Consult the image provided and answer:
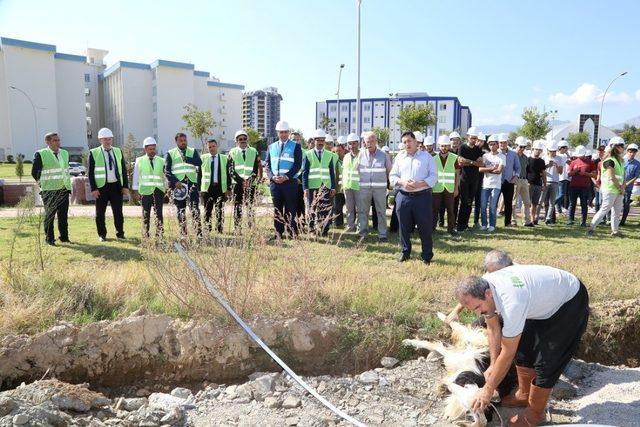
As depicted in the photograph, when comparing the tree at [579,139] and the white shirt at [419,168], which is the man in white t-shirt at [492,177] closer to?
the white shirt at [419,168]

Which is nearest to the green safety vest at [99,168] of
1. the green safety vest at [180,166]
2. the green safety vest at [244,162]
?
the green safety vest at [180,166]

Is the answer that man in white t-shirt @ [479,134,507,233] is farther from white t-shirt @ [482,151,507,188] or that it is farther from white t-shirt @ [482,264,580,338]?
white t-shirt @ [482,264,580,338]

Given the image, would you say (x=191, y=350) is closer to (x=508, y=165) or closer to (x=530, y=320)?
(x=530, y=320)

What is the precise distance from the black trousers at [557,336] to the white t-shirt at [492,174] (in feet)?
19.4

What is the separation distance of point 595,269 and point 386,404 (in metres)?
3.76

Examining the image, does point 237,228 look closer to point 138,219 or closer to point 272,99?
point 138,219

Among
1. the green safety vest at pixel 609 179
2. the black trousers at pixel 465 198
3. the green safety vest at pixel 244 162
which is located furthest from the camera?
the black trousers at pixel 465 198

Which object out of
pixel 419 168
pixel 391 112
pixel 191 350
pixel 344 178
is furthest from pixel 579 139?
pixel 191 350

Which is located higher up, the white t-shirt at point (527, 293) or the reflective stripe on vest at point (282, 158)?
the reflective stripe on vest at point (282, 158)

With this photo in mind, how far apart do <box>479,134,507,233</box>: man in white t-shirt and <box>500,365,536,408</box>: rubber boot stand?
19.0 ft

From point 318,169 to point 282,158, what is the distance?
0.84 metres

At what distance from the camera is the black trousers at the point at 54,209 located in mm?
6988

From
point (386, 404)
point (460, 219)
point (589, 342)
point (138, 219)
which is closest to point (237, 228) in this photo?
point (386, 404)

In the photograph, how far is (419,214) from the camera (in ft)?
20.4
